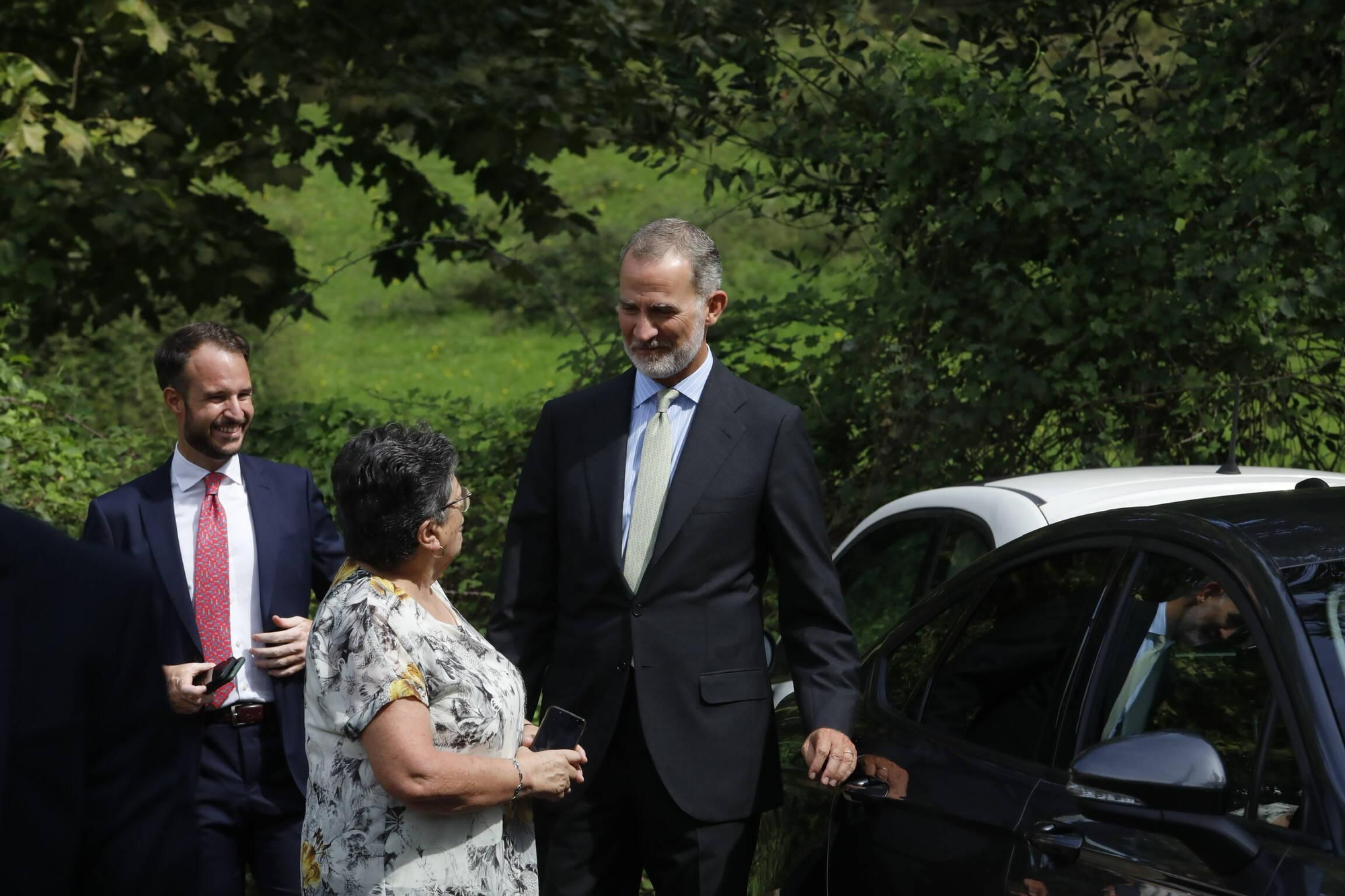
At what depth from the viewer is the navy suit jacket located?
3.75m

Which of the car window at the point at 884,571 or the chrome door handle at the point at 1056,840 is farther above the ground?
the car window at the point at 884,571

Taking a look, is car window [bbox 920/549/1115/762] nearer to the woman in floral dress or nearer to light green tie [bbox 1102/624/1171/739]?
light green tie [bbox 1102/624/1171/739]

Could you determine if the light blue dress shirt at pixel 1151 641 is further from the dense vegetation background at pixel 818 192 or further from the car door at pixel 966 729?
the dense vegetation background at pixel 818 192

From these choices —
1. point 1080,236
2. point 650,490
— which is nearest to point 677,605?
point 650,490

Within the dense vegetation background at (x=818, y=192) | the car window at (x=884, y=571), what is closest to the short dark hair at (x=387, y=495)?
the car window at (x=884, y=571)

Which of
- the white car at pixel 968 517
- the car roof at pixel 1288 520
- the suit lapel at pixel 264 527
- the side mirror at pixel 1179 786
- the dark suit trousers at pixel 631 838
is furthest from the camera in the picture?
the white car at pixel 968 517

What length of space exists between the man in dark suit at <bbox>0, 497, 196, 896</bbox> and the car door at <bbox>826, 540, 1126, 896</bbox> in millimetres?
1746

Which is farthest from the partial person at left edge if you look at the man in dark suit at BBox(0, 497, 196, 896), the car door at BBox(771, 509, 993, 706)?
the man in dark suit at BBox(0, 497, 196, 896)

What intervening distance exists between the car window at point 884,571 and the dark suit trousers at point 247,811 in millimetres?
2042

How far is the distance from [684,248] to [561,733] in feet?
3.65

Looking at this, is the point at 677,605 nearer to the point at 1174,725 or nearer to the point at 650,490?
the point at 650,490

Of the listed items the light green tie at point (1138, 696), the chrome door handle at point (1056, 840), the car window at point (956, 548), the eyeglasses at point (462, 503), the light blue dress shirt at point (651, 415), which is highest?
the light blue dress shirt at point (651, 415)

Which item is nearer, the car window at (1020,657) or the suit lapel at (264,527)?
the car window at (1020,657)

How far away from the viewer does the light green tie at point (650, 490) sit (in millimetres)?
3461
